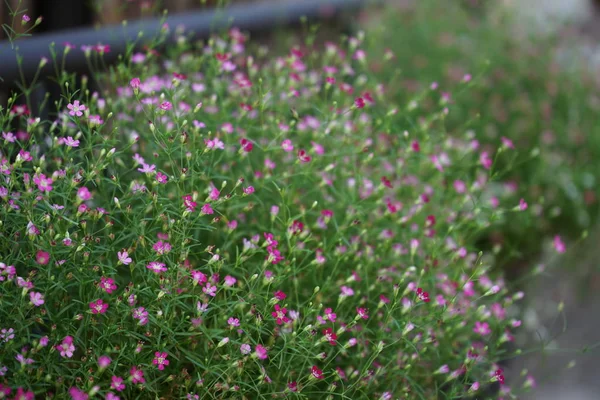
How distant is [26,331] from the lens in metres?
1.32

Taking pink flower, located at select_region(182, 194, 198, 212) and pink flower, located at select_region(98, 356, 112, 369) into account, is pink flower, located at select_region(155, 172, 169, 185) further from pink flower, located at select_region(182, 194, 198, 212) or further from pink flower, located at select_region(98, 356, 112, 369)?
pink flower, located at select_region(98, 356, 112, 369)

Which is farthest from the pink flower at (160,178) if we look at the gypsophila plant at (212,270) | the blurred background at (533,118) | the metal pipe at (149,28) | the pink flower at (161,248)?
the blurred background at (533,118)

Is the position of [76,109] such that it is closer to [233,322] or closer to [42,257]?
[42,257]

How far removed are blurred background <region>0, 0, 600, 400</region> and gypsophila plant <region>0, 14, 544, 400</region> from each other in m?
0.96

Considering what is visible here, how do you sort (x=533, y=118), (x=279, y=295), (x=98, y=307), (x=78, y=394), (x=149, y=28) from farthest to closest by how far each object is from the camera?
(x=533, y=118) → (x=149, y=28) → (x=279, y=295) → (x=98, y=307) → (x=78, y=394)

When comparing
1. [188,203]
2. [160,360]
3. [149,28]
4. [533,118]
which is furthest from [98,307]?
[533,118]

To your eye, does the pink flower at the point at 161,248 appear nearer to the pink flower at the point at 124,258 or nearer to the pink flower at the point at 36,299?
the pink flower at the point at 124,258

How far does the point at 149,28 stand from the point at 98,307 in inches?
56.3

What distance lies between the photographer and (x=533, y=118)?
318 centimetres

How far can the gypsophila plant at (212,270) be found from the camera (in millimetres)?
1312

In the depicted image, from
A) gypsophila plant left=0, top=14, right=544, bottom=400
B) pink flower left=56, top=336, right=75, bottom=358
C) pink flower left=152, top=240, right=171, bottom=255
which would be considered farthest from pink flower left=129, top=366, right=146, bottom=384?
pink flower left=152, top=240, right=171, bottom=255

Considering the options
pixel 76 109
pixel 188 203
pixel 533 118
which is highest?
pixel 76 109

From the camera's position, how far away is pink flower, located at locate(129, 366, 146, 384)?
1.23 meters

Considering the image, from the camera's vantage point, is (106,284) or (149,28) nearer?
(106,284)
